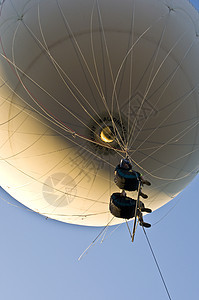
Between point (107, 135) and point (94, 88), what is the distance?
75 cm

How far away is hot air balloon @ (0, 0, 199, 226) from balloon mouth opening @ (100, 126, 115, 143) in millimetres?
16

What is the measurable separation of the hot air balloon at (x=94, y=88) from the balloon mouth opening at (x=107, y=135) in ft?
0.05

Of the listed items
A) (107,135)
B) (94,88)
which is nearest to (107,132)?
(107,135)

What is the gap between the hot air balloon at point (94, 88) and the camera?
12.9 feet

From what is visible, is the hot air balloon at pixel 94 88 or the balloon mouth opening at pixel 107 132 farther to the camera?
the balloon mouth opening at pixel 107 132

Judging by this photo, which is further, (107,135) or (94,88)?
(107,135)

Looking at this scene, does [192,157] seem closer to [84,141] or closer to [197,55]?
[197,55]

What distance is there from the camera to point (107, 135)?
14.0 ft

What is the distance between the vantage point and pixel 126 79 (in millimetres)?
3971

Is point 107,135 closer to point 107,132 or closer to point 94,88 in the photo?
point 107,132

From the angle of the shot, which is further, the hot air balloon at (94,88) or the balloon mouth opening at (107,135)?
the balloon mouth opening at (107,135)

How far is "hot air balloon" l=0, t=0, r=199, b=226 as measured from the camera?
393 centimetres

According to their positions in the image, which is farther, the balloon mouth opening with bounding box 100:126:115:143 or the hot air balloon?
the balloon mouth opening with bounding box 100:126:115:143

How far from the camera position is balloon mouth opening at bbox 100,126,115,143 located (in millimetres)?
4230
